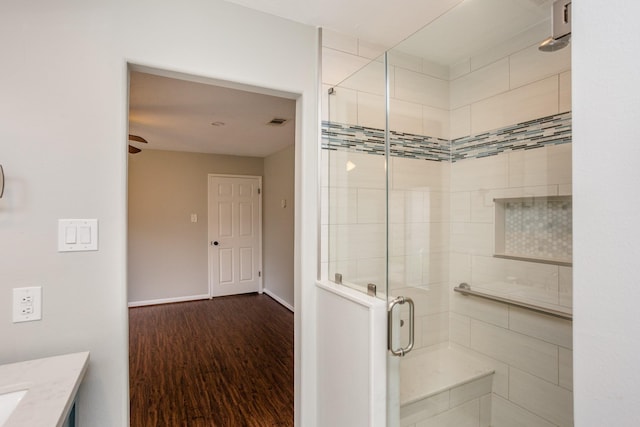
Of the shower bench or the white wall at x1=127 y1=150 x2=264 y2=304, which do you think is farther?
the white wall at x1=127 y1=150 x2=264 y2=304

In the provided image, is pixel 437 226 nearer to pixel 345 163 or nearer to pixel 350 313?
pixel 345 163

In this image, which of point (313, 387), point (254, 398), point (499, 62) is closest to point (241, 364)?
point (254, 398)

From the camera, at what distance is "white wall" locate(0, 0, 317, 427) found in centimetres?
124

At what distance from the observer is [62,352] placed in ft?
4.28

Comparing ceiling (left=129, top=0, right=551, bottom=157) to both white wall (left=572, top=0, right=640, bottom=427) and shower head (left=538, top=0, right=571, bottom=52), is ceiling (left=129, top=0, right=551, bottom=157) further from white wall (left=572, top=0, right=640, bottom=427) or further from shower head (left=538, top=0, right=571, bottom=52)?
white wall (left=572, top=0, right=640, bottom=427)

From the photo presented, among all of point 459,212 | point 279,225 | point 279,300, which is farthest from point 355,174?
point 279,300

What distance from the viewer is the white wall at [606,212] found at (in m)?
0.53

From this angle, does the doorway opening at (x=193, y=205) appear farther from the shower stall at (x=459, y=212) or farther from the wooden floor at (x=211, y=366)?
the shower stall at (x=459, y=212)

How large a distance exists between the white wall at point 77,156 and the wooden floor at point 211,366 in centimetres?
107

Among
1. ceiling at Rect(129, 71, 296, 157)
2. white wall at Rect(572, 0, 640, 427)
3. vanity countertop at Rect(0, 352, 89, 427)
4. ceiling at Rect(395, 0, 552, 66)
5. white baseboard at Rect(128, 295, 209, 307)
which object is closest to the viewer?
white wall at Rect(572, 0, 640, 427)

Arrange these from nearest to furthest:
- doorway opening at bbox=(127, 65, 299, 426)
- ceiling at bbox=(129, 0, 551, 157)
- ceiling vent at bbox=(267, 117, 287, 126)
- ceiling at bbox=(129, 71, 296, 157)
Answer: ceiling at bbox=(129, 0, 551, 157), ceiling at bbox=(129, 71, 296, 157), ceiling vent at bbox=(267, 117, 287, 126), doorway opening at bbox=(127, 65, 299, 426)

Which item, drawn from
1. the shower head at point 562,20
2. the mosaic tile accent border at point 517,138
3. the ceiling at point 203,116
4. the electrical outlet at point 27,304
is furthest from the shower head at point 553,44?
the electrical outlet at point 27,304

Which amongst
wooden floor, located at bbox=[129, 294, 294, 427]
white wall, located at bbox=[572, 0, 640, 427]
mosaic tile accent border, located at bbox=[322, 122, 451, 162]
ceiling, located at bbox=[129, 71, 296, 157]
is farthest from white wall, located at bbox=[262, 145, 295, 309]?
white wall, located at bbox=[572, 0, 640, 427]

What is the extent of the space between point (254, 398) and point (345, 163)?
1.96 metres
